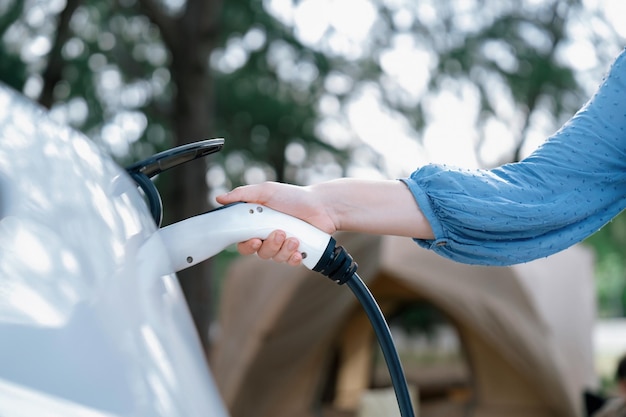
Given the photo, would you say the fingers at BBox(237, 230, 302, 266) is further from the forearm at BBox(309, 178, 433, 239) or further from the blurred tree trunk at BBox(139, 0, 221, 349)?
the blurred tree trunk at BBox(139, 0, 221, 349)

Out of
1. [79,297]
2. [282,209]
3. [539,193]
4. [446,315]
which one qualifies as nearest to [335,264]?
[282,209]

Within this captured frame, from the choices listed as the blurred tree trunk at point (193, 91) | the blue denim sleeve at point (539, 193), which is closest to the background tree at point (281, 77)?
the blurred tree trunk at point (193, 91)

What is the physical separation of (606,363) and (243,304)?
12096 millimetres

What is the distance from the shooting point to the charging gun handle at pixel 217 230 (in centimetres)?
82

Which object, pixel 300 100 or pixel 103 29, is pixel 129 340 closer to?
pixel 103 29

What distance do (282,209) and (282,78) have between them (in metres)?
6.28

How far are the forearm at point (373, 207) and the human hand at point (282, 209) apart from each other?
0.01m

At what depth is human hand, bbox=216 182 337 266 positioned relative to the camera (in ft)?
2.75

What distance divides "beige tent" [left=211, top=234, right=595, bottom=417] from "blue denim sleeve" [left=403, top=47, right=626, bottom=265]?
4317 mm

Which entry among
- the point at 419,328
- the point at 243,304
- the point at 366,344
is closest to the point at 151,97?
the point at 243,304

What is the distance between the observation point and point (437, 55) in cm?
765

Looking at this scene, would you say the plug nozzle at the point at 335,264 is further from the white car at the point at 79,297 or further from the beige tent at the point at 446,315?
the beige tent at the point at 446,315

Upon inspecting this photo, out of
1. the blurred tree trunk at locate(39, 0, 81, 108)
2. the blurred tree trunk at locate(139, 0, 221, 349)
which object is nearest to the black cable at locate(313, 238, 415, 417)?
the blurred tree trunk at locate(39, 0, 81, 108)

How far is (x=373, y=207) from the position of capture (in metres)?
0.92
